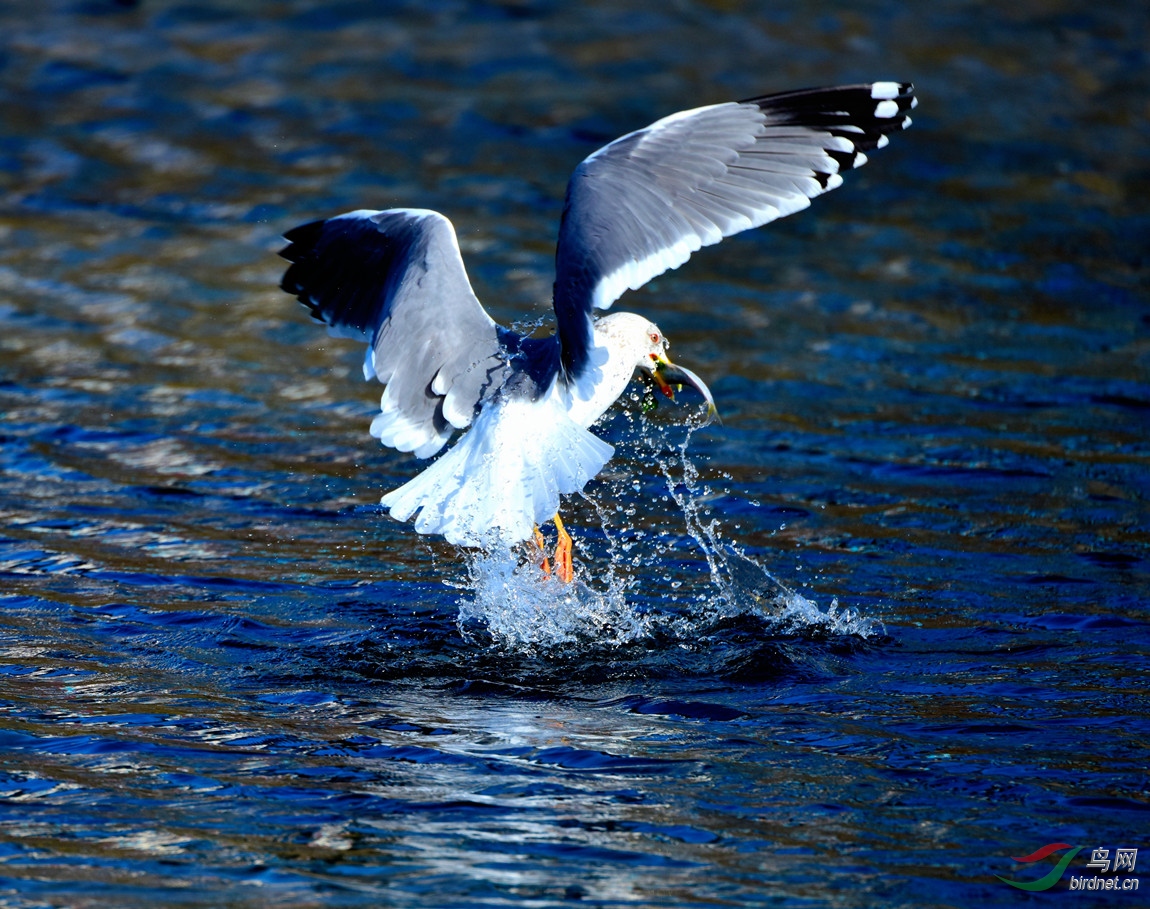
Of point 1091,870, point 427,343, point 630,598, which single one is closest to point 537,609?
point 630,598

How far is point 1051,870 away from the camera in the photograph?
3.97m

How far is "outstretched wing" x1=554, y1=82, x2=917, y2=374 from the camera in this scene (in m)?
5.72

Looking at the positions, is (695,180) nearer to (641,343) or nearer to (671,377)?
(641,343)

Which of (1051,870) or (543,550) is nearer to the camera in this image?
(1051,870)

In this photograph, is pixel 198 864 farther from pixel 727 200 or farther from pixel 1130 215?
pixel 1130 215

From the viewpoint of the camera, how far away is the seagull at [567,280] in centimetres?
571

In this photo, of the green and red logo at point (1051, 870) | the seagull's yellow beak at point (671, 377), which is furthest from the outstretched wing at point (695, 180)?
the green and red logo at point (1051, 870)

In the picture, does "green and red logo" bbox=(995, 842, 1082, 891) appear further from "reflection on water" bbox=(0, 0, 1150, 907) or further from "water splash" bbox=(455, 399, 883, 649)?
"water splash" bbox=(455, 399, 883, 649)

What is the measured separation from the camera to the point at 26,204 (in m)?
12.1

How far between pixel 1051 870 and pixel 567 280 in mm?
2743

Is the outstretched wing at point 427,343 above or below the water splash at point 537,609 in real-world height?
above

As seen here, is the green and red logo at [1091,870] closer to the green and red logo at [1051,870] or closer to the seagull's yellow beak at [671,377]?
the green and red logo at [1051,870]

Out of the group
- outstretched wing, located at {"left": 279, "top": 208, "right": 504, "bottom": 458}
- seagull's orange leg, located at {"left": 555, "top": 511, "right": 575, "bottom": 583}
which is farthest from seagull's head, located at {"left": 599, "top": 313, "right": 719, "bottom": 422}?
seagull's orange leg, located at {"left": 555, "top": 511, "right": 575, "bottom": 583}

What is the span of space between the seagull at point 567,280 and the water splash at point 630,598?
10.3 inches
